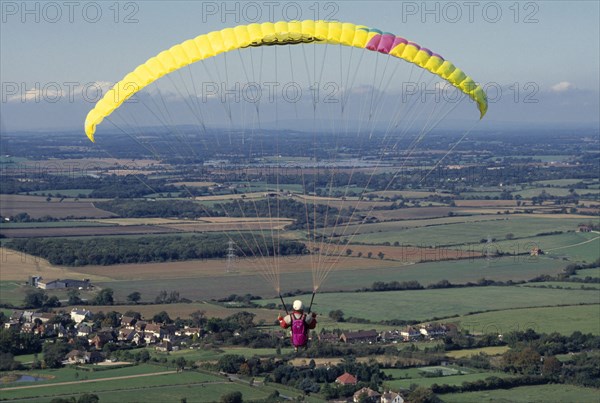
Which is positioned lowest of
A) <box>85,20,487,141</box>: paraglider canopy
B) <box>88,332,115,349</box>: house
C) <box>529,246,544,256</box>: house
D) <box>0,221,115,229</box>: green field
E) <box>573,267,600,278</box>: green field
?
<box>88,332,115,349</box>: house

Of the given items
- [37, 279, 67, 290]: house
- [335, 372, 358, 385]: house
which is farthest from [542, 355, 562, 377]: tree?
[37, 279, 67, 290]: house

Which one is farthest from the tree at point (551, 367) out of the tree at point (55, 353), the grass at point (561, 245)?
the grass at point (561, 245)

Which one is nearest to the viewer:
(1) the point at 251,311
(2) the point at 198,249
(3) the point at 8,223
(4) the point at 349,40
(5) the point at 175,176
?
(4) the point at 349,40

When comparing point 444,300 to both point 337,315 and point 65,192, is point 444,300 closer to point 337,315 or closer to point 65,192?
point 337,315

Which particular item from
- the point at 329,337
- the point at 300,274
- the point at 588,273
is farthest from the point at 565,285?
the point at 329,337

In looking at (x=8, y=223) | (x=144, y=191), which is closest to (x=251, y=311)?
(x=8, y=223)

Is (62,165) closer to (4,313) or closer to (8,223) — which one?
(8,223)

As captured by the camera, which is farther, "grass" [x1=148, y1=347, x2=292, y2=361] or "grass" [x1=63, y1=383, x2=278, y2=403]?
"grass" [x1=148, y1=347, x2=292, y2=361]

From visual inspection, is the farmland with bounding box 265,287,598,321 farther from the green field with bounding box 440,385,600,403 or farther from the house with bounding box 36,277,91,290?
the house with bounding box 36,277,91,290
